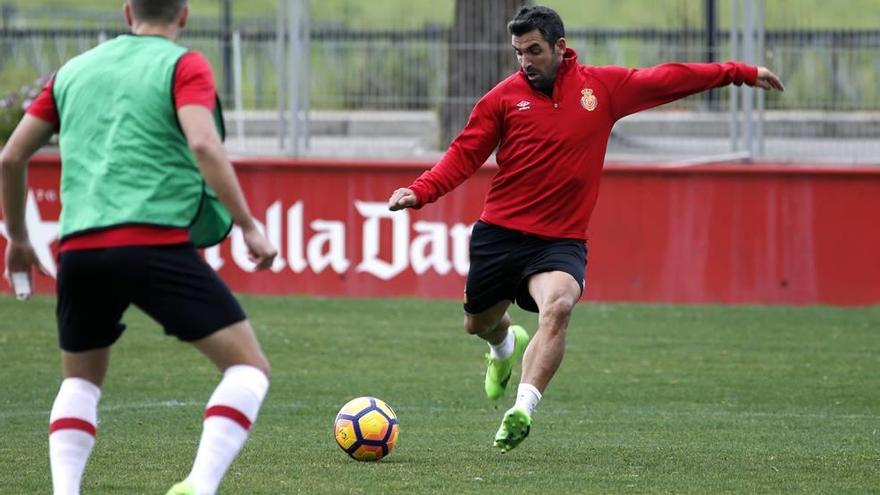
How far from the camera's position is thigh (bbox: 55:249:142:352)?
5402mm

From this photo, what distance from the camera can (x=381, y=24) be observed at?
17.9 metres

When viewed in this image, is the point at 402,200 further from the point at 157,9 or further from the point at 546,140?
the point at 157,9

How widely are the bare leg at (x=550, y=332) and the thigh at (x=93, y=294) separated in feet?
8.43

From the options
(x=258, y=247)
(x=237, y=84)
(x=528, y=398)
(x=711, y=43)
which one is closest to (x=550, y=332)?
(x=528, y=398)

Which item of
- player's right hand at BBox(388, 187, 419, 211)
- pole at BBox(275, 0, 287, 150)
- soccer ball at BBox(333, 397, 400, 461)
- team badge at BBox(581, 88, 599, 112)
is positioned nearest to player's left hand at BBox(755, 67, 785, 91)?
team badge at BBox(581, 88, 599, 112)

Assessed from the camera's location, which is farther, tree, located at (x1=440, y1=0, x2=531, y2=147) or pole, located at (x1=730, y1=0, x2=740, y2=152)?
tree, located at (x1=440, y1=0, x2=531, y2=147)

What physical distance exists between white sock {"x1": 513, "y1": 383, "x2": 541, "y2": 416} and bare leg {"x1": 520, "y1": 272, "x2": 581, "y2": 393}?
44 millimetres

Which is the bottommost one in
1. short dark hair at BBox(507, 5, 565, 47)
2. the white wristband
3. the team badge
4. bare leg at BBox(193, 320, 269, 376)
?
bare leg at BBox(193, 320, 269, 376)

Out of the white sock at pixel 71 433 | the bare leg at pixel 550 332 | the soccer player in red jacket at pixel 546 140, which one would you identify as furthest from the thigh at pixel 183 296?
the soccer player in red jacket at pixel 546 140

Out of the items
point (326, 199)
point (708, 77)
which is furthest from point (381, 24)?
point (708, 77)

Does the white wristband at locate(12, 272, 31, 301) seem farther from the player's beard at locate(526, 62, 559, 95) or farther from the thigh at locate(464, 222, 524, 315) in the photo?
the player's beard at locate(526, 62, 559, 95)

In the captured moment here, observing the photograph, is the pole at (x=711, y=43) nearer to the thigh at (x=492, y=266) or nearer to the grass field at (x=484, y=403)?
the grass field at (x=484, y=403)

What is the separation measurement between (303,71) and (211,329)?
12089 millimetres

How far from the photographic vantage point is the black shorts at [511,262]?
8141 mm
